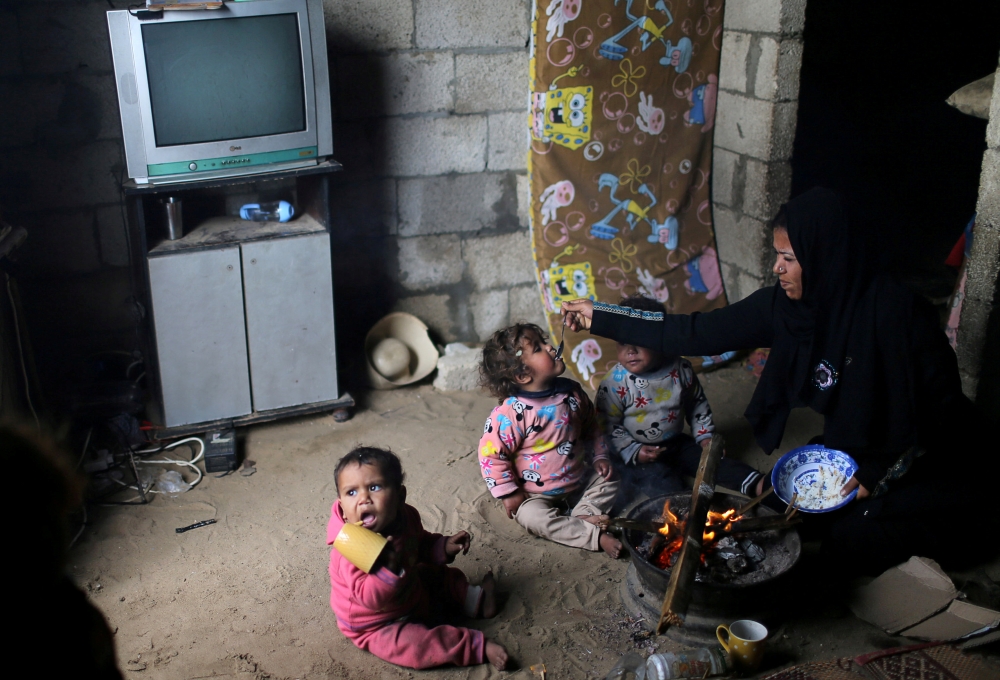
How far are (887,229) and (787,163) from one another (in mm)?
2751

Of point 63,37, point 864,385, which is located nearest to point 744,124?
point 864,385

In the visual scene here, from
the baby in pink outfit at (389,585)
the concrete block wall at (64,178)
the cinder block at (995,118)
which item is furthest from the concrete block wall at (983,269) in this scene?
the concrete block wall at (64,178)

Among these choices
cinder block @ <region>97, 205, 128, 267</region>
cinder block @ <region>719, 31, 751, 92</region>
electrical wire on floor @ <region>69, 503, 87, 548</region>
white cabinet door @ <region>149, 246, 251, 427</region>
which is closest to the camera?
electrical wire on floor @ <region>69, 503, 87, 548</region>

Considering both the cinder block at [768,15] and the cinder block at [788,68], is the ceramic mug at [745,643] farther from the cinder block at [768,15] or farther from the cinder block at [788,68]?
the cinder block at [768,15]

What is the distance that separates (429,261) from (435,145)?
70cm

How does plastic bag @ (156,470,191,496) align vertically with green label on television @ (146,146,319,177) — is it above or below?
below

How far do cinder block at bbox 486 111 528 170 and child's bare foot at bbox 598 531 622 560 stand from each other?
252 centimetres

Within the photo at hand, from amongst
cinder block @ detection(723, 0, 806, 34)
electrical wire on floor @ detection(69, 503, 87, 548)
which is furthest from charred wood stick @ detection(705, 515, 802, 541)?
cinder block @ detection(723, 0, 806, 34)

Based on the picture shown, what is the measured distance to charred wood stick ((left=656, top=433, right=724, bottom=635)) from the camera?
100 inches

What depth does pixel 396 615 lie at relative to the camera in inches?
107

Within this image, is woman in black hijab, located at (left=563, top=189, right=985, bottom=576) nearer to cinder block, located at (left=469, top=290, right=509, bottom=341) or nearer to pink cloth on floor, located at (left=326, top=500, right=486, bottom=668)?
pink cloth on floor, located at (left=326, top=500, right=486, bottom=668)

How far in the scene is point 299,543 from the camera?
3.50 meters

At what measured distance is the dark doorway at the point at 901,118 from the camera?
6543 millimetres

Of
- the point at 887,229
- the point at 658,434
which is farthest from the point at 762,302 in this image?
the point at 887,229
